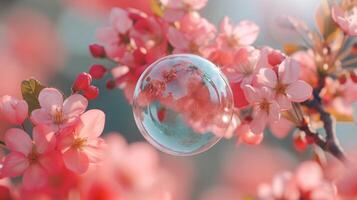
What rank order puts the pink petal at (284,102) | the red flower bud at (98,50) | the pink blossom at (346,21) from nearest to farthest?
the pink petal at (284,102) → the pink blossom at (346,21) → the red flower bud at (98,50)

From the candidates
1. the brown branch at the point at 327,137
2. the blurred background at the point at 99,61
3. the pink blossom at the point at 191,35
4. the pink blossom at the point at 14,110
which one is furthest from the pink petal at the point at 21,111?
the blurred background at the point at 99,61

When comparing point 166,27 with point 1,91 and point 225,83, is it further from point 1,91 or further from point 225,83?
point 1,91

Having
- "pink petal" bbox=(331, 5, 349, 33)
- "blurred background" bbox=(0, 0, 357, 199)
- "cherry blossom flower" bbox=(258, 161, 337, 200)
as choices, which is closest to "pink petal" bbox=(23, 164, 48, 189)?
"cherry blossom flower" bbox=(258, 161, 337, 200)

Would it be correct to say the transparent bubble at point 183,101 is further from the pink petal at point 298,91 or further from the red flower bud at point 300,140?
the red flower bud at point 300,140

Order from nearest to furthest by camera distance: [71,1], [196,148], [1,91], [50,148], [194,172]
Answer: [50,148], [196,148], [1,91], [194,172], [71,1]

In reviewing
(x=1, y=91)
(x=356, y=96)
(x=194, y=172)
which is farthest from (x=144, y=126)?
(x=194, y=172)

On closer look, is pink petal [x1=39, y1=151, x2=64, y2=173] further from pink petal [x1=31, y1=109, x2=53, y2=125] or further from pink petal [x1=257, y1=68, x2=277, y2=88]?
pink petal [x1=257, y1=68, x2=277, y2=88]
